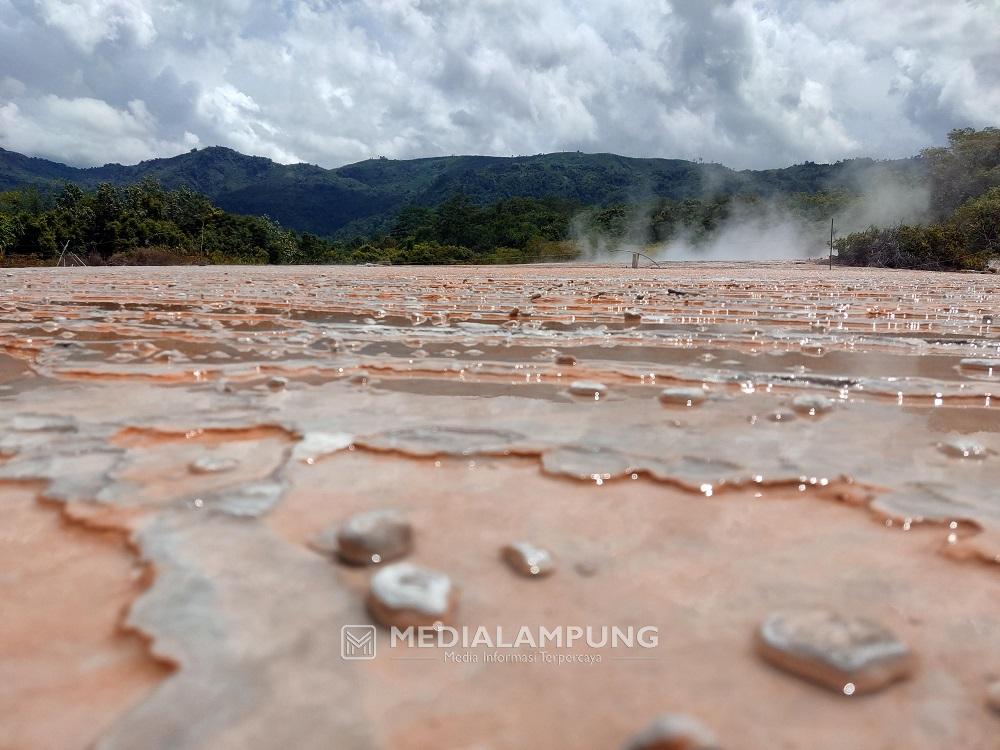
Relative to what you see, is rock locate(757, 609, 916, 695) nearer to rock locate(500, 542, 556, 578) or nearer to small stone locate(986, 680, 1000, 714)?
small stone locate(986, 680, 1000, 714)

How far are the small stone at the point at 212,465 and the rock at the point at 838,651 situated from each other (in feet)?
3.12

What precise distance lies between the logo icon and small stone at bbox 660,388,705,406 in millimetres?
1195

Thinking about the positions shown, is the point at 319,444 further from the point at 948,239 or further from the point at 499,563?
the point at 948,239

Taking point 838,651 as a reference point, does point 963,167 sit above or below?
above

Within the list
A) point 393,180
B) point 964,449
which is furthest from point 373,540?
point 393,180

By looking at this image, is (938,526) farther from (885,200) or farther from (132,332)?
(885,200)

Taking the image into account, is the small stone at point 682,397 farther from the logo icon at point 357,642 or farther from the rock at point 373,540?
the logo icon at point 357,642

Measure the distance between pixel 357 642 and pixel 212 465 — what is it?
2.13ft

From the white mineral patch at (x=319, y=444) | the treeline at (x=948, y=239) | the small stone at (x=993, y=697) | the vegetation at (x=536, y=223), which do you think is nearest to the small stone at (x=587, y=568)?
the small stone at (x=993, y=697)

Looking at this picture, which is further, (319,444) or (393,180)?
(393,180)

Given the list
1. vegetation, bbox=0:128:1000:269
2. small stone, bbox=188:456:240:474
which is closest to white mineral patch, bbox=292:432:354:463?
small stone, bbox=188:456:240:474

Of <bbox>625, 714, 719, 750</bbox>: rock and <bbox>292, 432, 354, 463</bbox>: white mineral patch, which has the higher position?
<bbox>292, 432, 354, 463</bbox>: white mineral patch

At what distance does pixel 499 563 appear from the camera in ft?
2.70

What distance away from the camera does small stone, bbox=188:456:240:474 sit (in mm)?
1148
